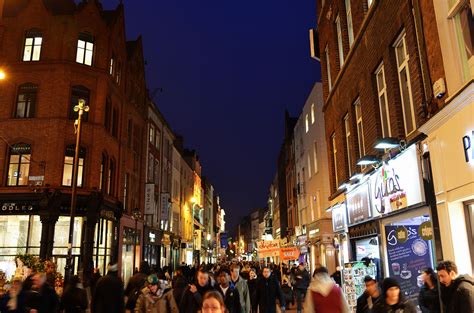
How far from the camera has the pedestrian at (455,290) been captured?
18.0 feet

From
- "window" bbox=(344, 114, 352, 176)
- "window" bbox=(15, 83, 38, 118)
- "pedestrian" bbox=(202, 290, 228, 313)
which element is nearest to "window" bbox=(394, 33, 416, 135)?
"window" bbox=(344, 114, 352, 176)

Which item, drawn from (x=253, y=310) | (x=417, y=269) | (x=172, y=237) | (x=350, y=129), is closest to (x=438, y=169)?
(x=417, y=269)

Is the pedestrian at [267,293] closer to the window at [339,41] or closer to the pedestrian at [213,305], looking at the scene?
the pedestrian at [213,305]

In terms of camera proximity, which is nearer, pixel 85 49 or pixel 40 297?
pixel 40 297

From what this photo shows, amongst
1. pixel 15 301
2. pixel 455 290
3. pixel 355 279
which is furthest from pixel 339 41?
pixel 15 301

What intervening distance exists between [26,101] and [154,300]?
21.7 metres

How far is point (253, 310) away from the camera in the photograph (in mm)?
11742

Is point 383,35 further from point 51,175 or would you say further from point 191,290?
point 51,175

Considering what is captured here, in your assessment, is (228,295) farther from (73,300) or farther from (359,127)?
(359,127)

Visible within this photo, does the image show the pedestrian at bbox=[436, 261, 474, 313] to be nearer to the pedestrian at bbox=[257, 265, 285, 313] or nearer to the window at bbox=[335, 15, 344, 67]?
the pedestrian at bbox=[257, 265, 285, 313]

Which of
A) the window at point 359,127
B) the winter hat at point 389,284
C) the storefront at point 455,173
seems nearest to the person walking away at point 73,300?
the winter hat at point 389,284

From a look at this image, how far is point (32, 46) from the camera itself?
84.8 feet

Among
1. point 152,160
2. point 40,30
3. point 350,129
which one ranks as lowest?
point 350,129

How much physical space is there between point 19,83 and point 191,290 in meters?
22.7
